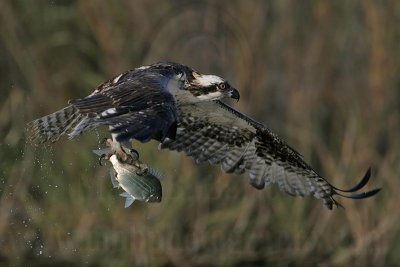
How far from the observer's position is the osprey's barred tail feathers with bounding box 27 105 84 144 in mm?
9164

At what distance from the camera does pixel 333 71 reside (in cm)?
1436

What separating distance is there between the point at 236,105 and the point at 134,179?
543cm

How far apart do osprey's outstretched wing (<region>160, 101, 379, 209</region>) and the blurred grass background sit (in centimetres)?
222

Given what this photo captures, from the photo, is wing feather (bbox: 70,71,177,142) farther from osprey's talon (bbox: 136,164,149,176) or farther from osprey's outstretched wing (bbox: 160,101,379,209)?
osprey's outstretched wing (bbox: 160,101,379,209)

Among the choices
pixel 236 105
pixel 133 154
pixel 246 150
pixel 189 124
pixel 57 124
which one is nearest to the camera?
pixel 133 154

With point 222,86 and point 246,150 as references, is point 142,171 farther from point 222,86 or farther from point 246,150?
point 246,150

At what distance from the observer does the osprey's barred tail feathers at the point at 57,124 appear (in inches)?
361

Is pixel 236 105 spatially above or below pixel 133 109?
below

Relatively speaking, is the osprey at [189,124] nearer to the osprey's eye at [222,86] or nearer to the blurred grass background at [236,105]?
the osprey's eye at [222,86]

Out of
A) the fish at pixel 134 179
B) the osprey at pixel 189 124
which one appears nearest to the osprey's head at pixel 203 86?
the osprey at pixel 189 124

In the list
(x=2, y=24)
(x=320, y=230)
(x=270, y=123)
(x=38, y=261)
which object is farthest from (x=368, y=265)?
(x=2, y=24)

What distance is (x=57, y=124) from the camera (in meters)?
9.19


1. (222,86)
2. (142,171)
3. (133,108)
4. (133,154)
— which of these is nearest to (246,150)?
(222,86)

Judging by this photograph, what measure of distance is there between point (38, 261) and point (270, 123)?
9.86 feet
